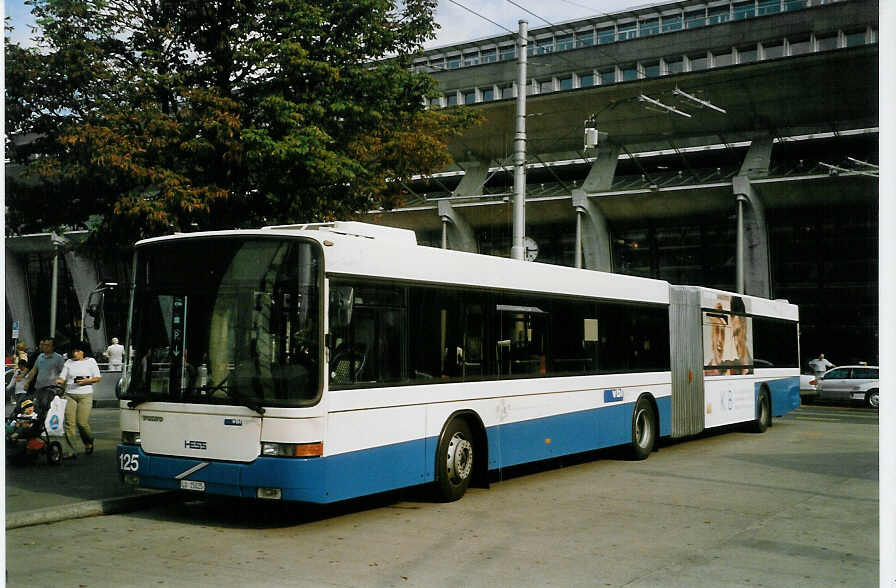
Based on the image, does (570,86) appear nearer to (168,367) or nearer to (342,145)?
(342,145)

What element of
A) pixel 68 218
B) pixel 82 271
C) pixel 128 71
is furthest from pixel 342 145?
pixel 82 271

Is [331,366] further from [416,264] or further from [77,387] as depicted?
[77,387]

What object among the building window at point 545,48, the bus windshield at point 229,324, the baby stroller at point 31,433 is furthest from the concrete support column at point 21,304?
the bus windshield at point 229,324

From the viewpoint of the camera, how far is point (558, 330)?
13.0 meters

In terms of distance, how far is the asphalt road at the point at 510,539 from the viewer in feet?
23.2

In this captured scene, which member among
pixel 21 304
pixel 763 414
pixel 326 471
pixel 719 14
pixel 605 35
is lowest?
pixel 763 414

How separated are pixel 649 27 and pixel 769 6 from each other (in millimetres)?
4091

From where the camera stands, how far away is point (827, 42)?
28.6m

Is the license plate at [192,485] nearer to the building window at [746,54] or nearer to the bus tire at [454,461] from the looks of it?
the bus tire at [454,461]

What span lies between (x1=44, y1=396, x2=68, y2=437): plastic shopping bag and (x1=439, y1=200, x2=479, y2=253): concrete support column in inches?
1271

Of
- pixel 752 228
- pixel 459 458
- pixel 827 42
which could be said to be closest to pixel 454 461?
pixel 459 458

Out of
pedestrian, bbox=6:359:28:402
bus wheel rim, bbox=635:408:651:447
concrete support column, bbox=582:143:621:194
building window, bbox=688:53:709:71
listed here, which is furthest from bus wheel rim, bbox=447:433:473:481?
concrete support column, bbox=582:143:621:194

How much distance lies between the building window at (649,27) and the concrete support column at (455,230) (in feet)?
41.1

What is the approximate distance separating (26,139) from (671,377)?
10463 millimetres
